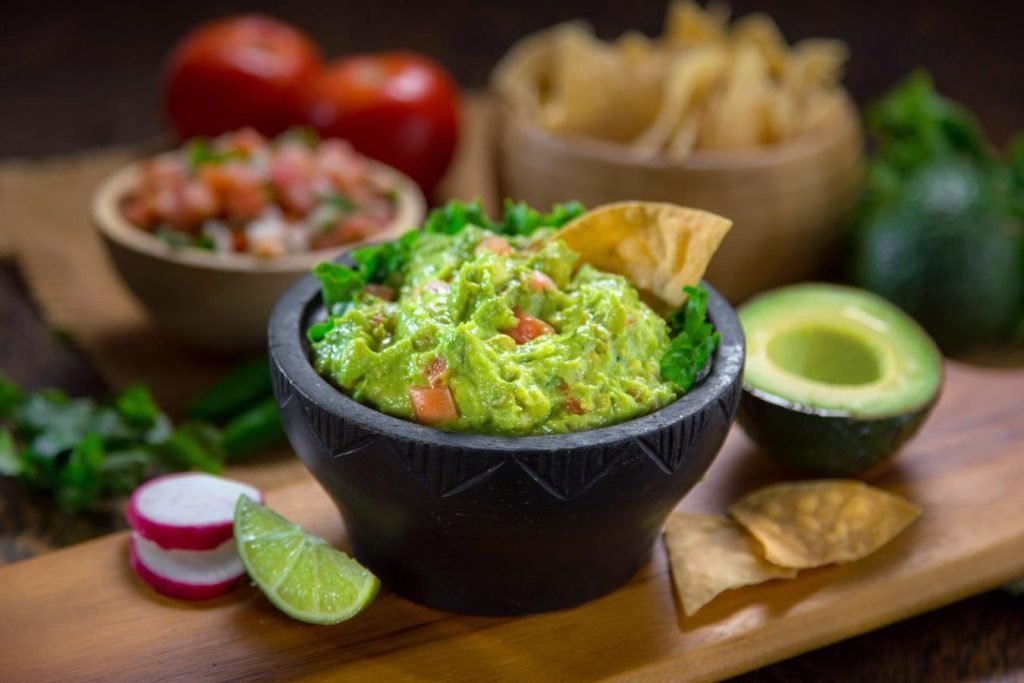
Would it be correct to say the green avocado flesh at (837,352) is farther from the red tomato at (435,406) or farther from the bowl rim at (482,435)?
the red tomato at (435,406)

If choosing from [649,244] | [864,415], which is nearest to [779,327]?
[864,415]

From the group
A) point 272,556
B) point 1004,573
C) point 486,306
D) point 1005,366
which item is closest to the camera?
point 486,306

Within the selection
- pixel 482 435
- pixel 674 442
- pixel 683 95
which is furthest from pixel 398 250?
pixel 683 95

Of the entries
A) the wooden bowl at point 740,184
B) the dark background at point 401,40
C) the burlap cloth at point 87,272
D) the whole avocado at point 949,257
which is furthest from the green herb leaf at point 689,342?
the dark background at point 401,40

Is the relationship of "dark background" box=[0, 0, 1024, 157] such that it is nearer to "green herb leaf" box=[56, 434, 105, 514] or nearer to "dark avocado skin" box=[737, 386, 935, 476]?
"green herb leaf" box=[56, 434, 105, 514]

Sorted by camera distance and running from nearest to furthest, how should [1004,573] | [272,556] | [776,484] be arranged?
[272,556], [1004,573], [776,484]

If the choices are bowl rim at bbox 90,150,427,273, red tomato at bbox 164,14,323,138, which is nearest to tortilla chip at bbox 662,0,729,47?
bowl rim at bbox 90,150,427,273

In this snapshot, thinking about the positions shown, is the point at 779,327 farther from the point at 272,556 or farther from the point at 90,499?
the point at 90,499
